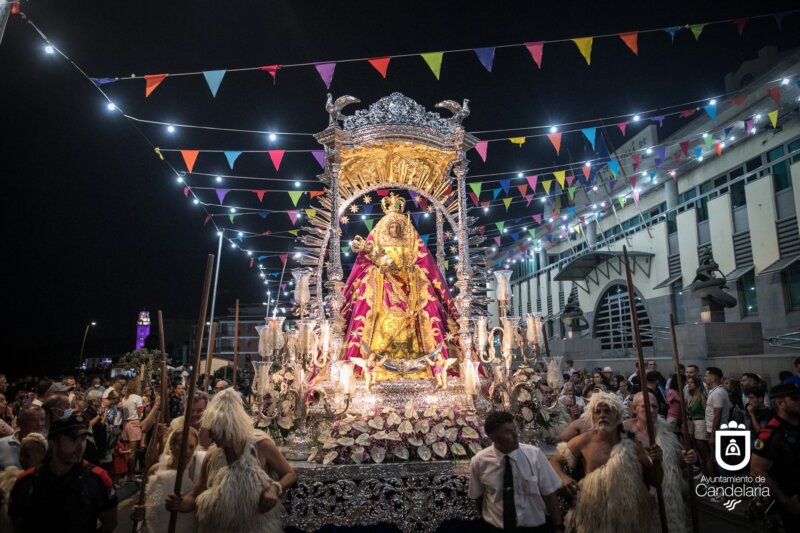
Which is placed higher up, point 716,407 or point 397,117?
point 397,117

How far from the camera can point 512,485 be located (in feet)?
10.1

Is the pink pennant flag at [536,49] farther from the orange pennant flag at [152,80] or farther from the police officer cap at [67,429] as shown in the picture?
the police officer cap at [67,429]

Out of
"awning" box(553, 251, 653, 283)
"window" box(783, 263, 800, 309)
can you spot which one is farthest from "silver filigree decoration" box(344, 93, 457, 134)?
"awning" box(553, 251, 653, 283)

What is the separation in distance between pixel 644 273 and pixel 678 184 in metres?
3.85

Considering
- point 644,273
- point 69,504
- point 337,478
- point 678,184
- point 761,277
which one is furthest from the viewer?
point 644,273

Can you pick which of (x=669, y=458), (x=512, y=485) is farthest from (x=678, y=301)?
(x=512, y=485)

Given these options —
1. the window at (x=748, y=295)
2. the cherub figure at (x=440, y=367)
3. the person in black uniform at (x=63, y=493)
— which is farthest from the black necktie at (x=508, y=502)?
the window at (x=748, y=295)

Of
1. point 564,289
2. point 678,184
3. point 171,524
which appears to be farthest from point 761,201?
point 171,524

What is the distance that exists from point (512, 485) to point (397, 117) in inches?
240

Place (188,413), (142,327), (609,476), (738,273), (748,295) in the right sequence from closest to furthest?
(188,413), (609,476), (738,273), (748,295), (142,327)

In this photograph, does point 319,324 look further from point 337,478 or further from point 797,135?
point 797,135

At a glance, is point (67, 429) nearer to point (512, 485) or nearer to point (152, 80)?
→ point (512, 485)

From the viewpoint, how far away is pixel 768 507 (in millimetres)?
5176

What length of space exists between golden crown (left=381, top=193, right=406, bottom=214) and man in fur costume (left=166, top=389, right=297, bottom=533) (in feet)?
17.8
